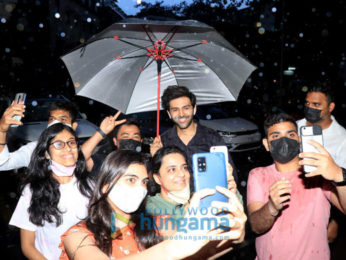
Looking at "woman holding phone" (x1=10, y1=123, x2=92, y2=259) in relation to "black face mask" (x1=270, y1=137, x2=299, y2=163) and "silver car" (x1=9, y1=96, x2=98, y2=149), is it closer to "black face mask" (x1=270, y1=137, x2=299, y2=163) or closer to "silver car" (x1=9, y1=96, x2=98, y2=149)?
"black face mask" (x1=270, y1=137, x2=299, y2=163)

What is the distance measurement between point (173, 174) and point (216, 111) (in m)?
8.09

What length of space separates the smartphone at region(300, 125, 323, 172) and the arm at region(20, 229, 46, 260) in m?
2.18

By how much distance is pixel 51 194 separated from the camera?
262 cm

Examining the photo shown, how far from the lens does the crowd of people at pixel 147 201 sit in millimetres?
1937

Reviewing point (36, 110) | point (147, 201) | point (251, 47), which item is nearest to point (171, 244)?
point (147, 201)

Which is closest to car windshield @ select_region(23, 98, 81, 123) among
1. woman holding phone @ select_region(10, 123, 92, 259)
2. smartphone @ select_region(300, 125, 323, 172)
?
woman holding phone @ select_region(10, 123, 92, 259)

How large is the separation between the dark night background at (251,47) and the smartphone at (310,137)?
684 cm

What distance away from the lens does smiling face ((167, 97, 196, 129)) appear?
145 inches

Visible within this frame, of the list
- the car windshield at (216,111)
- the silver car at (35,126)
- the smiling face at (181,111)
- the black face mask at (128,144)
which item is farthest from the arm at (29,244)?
the car windshield at (216,111)

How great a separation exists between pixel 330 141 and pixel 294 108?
16954 mm

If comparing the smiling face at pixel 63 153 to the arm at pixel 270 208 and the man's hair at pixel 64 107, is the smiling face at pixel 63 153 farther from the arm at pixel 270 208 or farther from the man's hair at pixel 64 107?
the arm at pixel 270 208

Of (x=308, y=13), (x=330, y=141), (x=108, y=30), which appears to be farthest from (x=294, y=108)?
(x=108, y=30)

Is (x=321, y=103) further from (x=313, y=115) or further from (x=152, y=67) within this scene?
(x=152, y=67)

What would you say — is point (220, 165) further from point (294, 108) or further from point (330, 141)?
point (294, 108)
